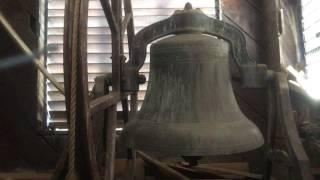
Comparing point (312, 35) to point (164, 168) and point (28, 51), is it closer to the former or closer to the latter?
point (164, 168)

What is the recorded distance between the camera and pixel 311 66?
2.24m

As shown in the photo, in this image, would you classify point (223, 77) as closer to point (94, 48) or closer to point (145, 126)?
point (145, 126)

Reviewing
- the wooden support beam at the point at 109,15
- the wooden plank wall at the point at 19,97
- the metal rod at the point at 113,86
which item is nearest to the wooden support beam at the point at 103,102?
the metal rod at the point at 113,86

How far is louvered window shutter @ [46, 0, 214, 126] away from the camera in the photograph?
7.18ft

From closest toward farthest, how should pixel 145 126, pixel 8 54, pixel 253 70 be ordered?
pixel 145 126
pixel 253 70
pixel 8 54

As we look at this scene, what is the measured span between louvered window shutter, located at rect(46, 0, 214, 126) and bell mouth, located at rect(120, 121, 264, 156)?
1.23 metres

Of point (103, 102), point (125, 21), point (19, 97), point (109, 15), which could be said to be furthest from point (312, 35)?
point (19, 97)

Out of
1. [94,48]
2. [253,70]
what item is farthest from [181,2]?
[253,70]

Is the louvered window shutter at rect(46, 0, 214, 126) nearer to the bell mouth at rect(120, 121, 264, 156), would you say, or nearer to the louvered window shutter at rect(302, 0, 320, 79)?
the louvered window shutter at rect(302, 0, 320, 79)

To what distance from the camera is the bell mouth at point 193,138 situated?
0.89 meters

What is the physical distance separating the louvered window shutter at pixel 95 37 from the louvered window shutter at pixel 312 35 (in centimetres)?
A: 56

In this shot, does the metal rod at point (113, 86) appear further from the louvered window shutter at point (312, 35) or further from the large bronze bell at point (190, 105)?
the louvered window shutter at point (312, 35)

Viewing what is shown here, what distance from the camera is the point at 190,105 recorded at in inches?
38.9

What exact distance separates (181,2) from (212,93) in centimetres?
135
